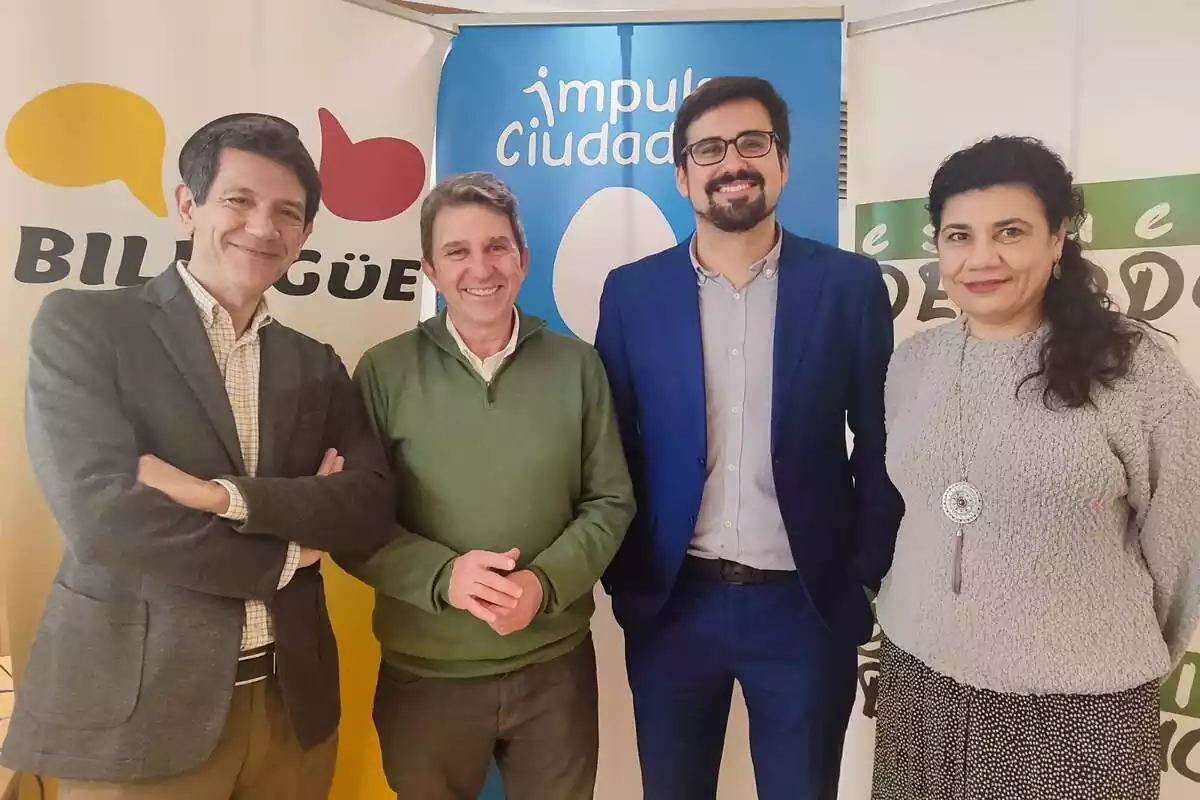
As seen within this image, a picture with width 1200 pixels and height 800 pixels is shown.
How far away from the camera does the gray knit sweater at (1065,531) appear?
134 centimetres

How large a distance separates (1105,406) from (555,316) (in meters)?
1.49

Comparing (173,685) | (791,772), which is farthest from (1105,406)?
(173,685)

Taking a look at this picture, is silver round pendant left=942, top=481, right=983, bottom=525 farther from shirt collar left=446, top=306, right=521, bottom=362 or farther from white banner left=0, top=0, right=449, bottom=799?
white banner left=0, top=0, right=449, bottom=799

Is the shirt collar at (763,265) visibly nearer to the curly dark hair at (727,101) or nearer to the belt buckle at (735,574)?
the curly dark hair at (727,101)

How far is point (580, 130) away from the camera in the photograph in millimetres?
2396

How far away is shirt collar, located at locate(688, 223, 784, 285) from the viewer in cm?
187

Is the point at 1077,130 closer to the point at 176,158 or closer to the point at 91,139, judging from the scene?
the point at 176,158

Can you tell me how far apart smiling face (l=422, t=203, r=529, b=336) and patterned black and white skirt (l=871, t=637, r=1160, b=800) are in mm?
1095

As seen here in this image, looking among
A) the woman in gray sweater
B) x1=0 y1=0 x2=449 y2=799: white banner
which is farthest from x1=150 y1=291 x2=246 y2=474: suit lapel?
the woman in gray sweater

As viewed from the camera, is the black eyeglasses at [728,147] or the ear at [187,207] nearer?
the ear at [187,207]

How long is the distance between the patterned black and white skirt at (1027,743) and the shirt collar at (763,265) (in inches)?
34.5

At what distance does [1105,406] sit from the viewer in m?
1.34

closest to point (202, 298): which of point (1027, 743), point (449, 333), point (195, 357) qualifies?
point (195, 357)

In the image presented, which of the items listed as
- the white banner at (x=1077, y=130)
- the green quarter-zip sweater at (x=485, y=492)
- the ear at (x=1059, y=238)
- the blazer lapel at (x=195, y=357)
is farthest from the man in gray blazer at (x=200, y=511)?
the white banner at (x=1077, y=130)
